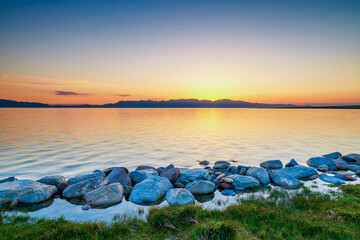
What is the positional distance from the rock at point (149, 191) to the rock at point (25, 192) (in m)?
4.54

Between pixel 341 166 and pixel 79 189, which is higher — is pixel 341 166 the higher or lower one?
the lower one

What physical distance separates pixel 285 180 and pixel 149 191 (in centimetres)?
897

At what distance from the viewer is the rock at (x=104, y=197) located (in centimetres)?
973

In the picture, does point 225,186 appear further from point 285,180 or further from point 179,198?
point 285,180

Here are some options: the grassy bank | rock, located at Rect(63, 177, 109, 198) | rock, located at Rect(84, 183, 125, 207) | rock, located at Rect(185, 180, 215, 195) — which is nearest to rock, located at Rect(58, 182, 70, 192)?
rock, located at Rect(63, 177, 109, 198)

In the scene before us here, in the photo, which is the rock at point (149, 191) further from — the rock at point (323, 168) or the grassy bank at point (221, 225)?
the rock at point (323, 168)

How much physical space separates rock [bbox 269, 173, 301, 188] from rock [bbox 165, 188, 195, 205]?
655 centimetres

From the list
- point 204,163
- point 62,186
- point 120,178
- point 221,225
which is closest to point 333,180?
point 204,163

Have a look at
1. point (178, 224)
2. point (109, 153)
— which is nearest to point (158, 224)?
point (178, 224)

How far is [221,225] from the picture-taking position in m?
5.91

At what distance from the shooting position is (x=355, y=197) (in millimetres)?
9445

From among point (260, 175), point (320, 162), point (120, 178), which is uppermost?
point (260, 175)

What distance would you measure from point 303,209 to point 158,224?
6.23m

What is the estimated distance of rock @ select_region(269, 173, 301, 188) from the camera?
12609 mm
